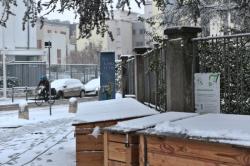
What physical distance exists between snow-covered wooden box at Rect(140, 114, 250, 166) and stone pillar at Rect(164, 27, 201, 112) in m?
1.74

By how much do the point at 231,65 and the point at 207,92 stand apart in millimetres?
501

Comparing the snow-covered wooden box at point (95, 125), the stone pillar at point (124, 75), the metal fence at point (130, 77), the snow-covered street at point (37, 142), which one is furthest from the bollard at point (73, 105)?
the snow-covered wooden box at point (95, 125)

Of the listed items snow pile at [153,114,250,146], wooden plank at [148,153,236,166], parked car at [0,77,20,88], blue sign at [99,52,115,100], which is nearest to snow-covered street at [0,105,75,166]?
blue sign at [99,52,115,100]

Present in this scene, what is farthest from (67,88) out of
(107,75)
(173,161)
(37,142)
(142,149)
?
(173,161)

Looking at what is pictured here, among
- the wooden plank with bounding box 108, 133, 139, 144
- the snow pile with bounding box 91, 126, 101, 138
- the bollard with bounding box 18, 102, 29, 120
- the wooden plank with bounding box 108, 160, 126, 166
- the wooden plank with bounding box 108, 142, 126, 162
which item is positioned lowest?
the bollard with bounding box 18, 102, 29, 120

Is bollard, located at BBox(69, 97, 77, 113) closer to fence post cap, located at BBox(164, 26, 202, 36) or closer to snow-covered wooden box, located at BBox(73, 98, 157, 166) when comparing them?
snow-covered wooden box, located at BBox(73, 98, 157, 166)

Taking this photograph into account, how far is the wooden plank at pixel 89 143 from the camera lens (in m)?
8.10

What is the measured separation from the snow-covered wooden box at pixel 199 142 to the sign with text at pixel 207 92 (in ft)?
3.82

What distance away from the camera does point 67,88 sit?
3716cm

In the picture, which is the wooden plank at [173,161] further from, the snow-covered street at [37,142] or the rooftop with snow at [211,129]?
the snow-covered street at [37,142]

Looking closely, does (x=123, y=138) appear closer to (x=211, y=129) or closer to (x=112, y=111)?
(x=211, y=129)

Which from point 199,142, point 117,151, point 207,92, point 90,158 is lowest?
point 90,158

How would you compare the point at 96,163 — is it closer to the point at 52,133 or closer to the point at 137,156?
the point at 137,156

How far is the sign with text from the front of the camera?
7297 mm
